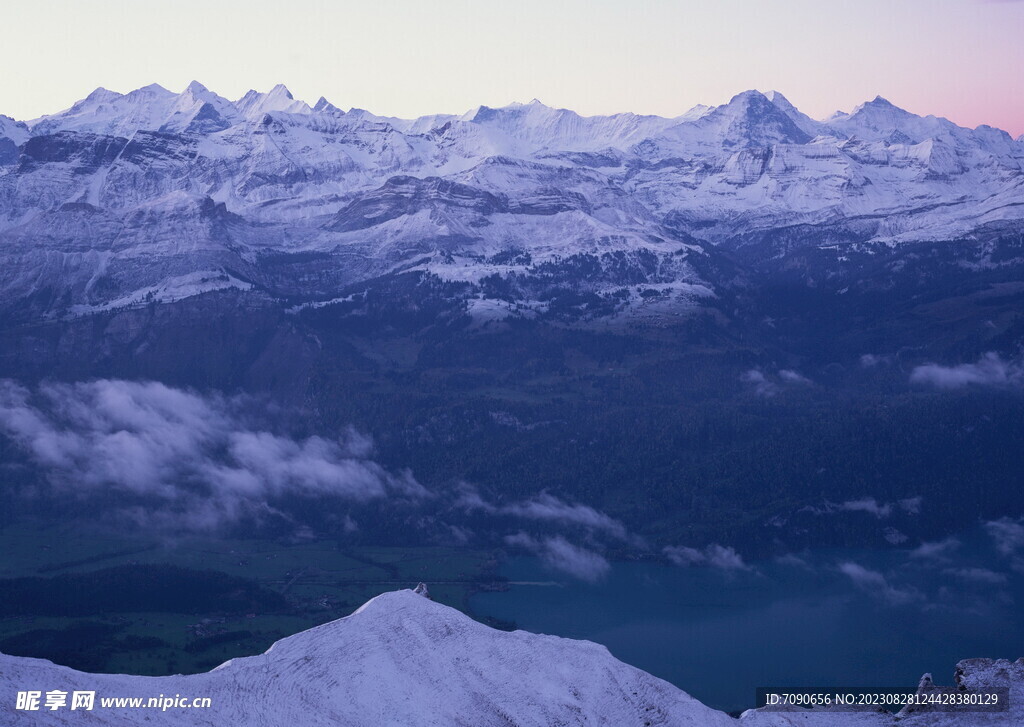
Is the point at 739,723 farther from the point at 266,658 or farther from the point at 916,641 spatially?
the point at 916,641

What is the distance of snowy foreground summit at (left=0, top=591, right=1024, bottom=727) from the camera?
92625mm

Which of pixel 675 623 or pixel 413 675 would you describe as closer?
pixel 413 675

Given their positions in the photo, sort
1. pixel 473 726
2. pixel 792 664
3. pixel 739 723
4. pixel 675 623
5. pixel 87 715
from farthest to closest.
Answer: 1. pixel 675 623
2. pixel 792 664
3. pixel 739 723
4. pixel 473 726
5. pixel 87 715

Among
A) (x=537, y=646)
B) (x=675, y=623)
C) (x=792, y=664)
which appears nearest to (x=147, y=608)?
(x=675, y=623)

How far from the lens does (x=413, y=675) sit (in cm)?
9988

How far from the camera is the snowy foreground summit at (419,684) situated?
92625 millimetres

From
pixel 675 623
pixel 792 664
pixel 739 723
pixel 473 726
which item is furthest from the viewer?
pixel 675 623

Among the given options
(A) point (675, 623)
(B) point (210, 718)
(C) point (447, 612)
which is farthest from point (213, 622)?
(B) point (210, 718)

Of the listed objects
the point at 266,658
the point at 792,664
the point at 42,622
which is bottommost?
the point at 266,658

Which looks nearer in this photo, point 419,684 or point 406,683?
point 406,683

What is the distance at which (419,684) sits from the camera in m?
98.9

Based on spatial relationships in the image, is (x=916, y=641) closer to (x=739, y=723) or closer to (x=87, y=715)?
(x=739, y=723)

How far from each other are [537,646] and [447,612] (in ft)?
26.6

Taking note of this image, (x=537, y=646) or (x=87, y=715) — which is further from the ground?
(x=537, y=646)
